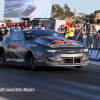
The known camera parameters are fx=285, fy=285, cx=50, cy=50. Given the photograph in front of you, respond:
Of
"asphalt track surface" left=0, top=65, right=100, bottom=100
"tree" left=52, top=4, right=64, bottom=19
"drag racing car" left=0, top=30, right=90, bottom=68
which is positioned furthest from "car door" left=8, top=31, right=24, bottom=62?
"tree" left=52, top=4, right=64, bottom=19

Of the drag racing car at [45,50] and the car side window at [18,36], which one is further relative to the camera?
the car side window at [18,36]

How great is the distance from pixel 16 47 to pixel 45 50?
5.66 feet

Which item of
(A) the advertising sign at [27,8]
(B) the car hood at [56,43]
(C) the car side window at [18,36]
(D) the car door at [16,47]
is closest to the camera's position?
(B) the car hood at [56,43]

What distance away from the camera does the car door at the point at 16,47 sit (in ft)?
32.7

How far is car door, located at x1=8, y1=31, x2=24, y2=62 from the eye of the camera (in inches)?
392

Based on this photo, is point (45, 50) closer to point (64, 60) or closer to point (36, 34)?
point (64, 60)

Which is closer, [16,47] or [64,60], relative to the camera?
[64,60]

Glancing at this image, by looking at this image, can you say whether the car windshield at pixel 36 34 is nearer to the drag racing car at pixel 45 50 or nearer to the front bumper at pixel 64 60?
the drag racing car at pixel 45 50

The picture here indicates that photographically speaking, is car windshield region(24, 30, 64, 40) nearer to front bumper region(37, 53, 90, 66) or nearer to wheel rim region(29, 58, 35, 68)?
wheel rim region(29, 58, 35, 68)

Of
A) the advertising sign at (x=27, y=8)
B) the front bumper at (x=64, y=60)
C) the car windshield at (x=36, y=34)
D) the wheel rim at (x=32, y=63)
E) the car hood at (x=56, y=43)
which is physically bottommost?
the wheel rim at (x=32, y=63)

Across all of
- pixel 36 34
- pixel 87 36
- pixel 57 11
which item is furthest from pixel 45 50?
pixel 57 11

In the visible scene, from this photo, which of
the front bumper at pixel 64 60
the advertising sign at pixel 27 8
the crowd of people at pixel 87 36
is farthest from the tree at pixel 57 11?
the front bumper at pixel 64 60

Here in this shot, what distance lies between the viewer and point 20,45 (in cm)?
997

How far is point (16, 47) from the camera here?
10.2 metres
